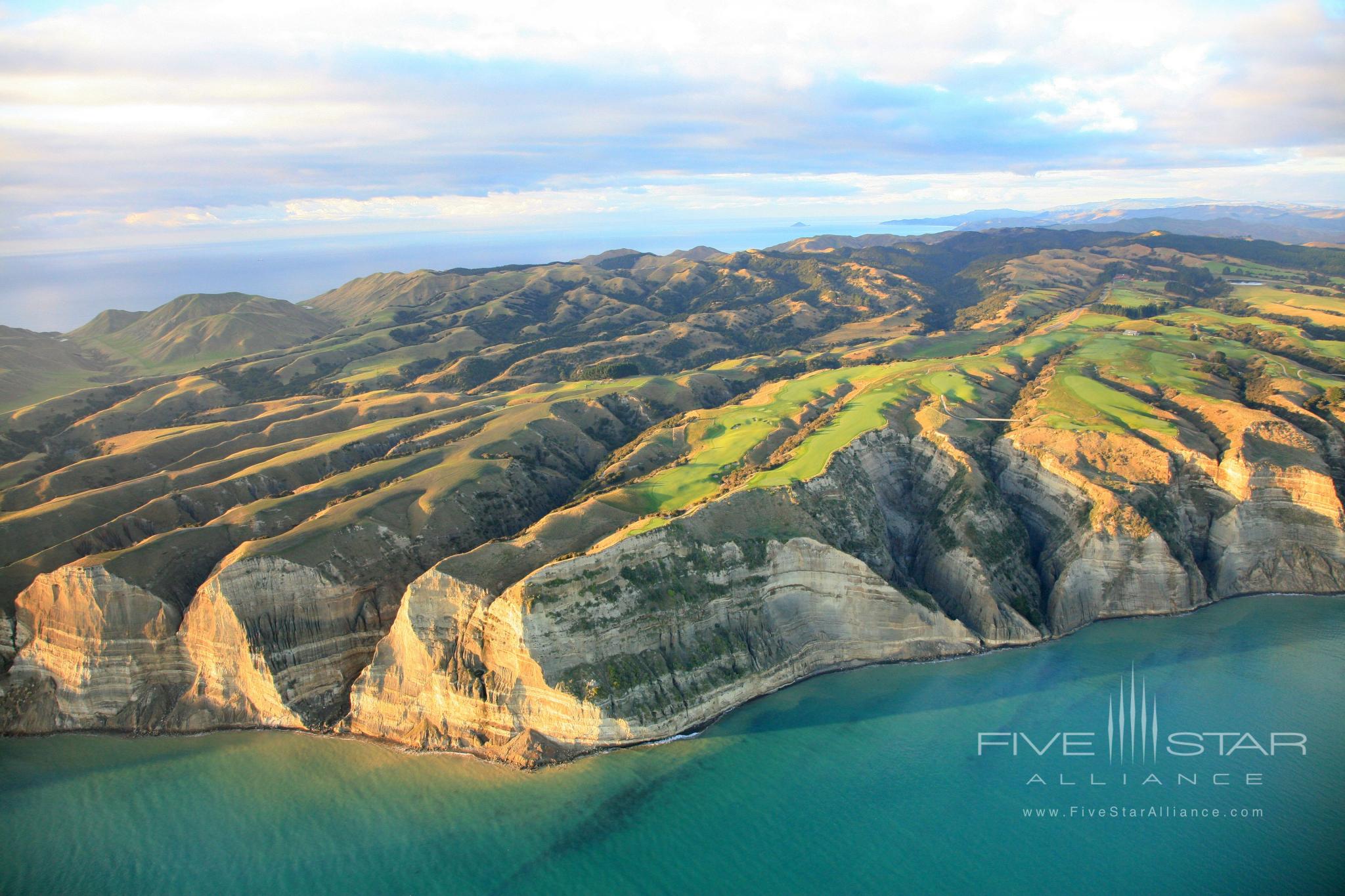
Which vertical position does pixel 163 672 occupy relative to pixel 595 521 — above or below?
below

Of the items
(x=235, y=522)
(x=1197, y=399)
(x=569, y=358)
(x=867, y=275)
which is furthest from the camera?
(x=867, y=275)

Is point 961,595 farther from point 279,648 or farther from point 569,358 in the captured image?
point 569,358

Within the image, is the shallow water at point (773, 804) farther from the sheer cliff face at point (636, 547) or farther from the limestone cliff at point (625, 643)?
the sheer cliff face at point (636, 547)

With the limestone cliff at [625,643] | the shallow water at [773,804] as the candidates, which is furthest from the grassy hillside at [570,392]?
the shallow water at [773,804]

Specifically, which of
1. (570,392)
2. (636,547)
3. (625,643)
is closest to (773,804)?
(625,643)

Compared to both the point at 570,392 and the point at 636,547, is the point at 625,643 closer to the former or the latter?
the point at 636,547

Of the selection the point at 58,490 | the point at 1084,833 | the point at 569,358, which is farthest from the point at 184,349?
the point at 1084,833
